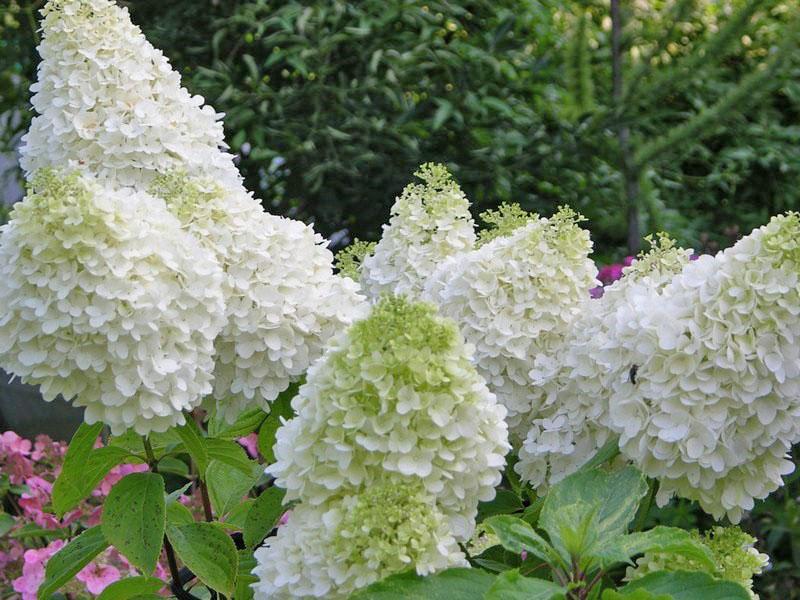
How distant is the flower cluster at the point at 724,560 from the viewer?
117 centimetres

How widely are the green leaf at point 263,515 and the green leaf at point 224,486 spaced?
28 cm

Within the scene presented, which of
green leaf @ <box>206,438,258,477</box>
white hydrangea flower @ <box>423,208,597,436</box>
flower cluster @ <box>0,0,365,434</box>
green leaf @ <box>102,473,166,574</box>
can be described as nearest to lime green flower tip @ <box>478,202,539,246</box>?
white hydrangea flower @ <box>423,208,597,436</box>

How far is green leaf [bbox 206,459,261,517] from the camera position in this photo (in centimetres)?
167

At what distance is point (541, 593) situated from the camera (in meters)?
0.97

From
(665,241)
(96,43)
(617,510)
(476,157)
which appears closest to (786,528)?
(476,157)

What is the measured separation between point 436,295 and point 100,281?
0.46 metres

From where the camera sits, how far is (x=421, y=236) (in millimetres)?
1548

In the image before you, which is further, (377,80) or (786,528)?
(377,80)


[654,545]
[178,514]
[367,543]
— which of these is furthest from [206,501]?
[654,545]

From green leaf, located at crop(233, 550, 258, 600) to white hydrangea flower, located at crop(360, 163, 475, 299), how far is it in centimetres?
39

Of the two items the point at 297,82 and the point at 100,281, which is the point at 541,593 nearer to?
the point at 100,281

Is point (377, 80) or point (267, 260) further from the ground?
point (267, 260)

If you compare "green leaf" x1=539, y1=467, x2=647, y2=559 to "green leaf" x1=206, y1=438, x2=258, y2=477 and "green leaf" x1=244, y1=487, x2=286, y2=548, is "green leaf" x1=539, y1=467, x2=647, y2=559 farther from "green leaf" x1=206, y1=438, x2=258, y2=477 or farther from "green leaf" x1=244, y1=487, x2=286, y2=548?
"green leaf" x1=206, y1=438, x2=258, y2=477

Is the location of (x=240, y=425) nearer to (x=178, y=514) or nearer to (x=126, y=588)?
(x=178, y=514)
